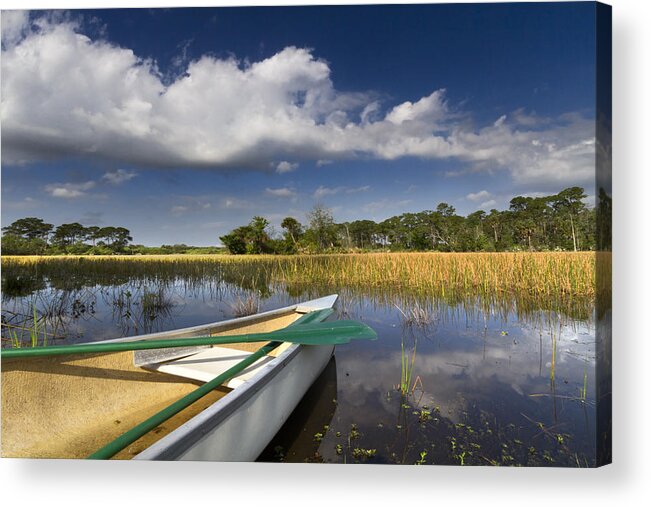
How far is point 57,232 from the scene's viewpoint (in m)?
2.84

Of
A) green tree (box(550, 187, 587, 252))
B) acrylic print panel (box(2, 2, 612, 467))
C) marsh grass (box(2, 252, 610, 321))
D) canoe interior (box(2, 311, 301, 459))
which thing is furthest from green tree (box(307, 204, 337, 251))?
canoe interior (box(2, 311, 301, 459))

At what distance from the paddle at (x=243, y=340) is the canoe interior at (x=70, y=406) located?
0.45ft

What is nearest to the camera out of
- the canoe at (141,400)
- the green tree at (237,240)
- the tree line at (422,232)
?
the canoe at (141,400)

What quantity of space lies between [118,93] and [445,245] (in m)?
15.2

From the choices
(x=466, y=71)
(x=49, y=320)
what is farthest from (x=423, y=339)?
(x=49, y=320)

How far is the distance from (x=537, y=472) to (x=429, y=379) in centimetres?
68

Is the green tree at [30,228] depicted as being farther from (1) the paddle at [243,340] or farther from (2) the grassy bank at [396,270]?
(1) the paddle at [243,340]

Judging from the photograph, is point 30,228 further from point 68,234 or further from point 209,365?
point 209,365

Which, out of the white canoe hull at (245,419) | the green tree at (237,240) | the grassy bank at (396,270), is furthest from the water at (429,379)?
the green tree at (237,240)

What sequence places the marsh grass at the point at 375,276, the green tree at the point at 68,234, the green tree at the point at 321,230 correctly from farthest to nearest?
the green tree at the point at 321,230 → the marsh grass at the point at 375,276 → the green tree at the point at 68,234

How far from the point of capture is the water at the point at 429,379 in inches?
52.1

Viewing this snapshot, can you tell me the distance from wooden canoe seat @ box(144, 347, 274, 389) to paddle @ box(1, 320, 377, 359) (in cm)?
17

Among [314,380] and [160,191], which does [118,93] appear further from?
[314,380]

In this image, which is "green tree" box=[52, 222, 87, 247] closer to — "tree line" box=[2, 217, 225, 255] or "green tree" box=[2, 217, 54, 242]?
"tree line" box=[2, 217, 225, 255]
